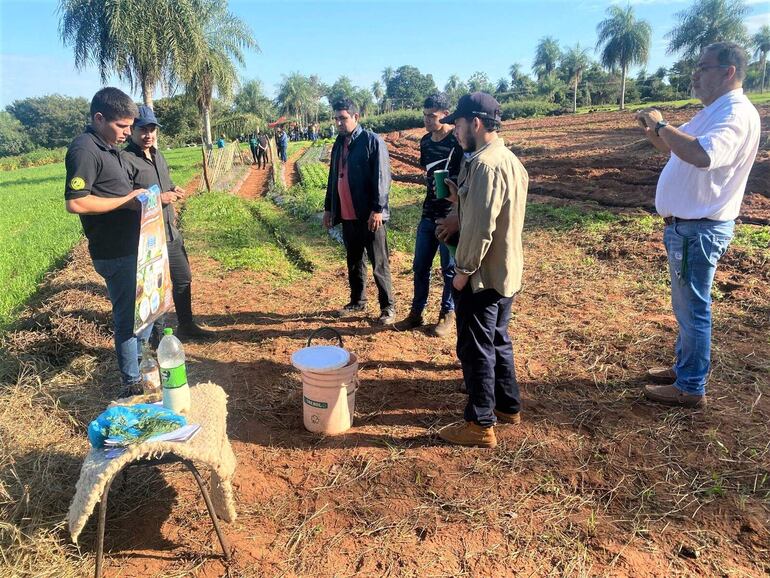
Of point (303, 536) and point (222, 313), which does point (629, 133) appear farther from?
point (303, 536)

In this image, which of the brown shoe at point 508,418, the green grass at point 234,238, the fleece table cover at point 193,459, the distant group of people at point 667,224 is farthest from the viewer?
the green grass at point 234,238

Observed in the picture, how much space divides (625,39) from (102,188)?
60607 mm

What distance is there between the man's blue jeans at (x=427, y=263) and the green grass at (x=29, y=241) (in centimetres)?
451

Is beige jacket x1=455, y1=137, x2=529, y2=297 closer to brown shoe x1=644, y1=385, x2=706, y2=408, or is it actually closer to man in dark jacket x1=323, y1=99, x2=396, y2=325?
brown shoe x1=644, y1=385, x2=706, y2=408

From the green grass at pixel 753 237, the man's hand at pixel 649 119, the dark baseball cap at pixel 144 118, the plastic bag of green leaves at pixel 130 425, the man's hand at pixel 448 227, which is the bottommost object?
the plastic bag of green leaves at pixel 130 425

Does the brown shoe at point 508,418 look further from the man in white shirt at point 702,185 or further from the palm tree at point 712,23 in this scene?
the palm tree at point 712,23

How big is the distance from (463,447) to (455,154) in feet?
7.41

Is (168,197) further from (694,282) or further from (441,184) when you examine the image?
(694,282)

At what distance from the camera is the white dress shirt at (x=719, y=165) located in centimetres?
285

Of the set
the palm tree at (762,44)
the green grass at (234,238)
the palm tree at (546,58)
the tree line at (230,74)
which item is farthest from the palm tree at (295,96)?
the green grass at (234,238)

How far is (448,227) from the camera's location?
319 centimetres

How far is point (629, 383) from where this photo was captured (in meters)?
3.78

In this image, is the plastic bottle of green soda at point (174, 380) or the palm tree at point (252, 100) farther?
the palm tree at point (252, 100)

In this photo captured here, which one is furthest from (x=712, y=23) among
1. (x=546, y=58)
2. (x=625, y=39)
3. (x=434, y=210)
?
(x=434, y=210)
